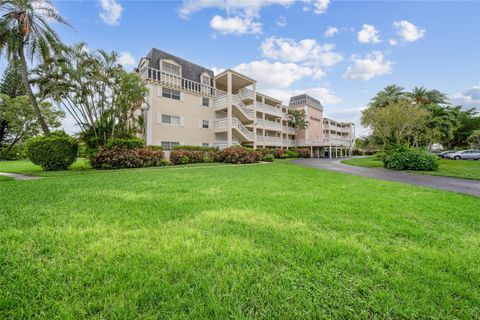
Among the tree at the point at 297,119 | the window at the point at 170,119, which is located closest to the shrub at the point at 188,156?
the window at the point at 170,119

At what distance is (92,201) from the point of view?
4945 mm

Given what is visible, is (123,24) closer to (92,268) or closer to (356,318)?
(92,268)

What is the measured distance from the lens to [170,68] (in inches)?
815

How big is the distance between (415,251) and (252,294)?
2349mm

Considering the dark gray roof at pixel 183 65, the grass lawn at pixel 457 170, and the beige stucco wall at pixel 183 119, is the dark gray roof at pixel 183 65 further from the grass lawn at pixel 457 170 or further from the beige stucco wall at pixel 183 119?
the grass lawn at pixel 457 170

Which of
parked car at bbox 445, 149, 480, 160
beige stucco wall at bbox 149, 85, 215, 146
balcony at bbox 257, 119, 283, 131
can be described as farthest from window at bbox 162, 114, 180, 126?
parked car at bbox 445, 149, 480, 160

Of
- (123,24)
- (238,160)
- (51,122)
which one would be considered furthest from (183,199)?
(51,122)

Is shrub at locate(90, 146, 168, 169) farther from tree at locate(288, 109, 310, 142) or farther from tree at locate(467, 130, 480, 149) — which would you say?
tree at locate(467, 130, 480, 149)

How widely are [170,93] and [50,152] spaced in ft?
36.4

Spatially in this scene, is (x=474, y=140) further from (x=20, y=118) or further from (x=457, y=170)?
(x=20, y=118)

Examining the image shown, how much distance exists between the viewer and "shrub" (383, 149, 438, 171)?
13.6 m

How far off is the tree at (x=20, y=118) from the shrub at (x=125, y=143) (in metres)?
25.6

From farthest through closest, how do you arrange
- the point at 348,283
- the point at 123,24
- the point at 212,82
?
the point at 212,82 < the point at 123,24 < the point at 348,283

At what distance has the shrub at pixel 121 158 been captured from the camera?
13734 millimetres
